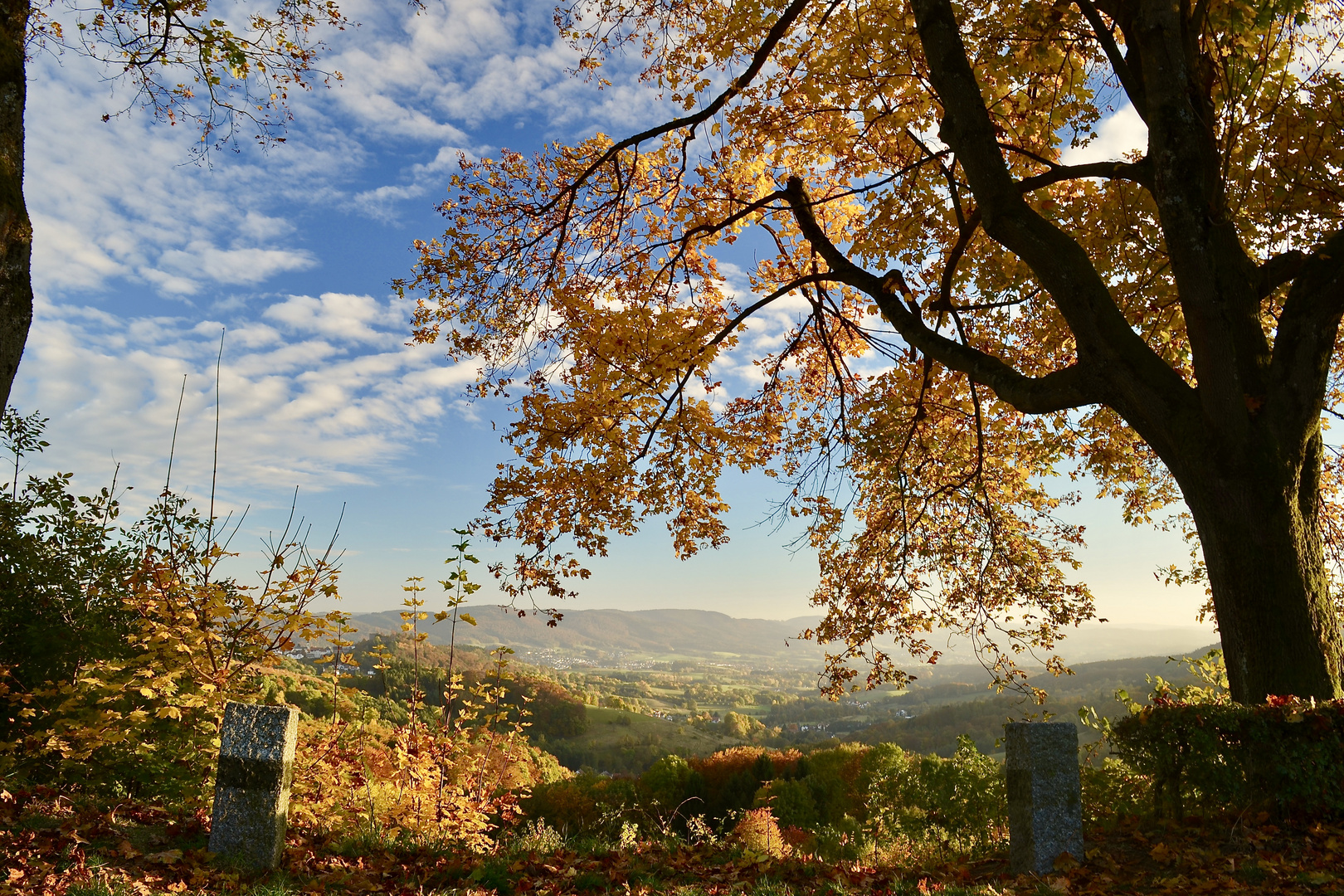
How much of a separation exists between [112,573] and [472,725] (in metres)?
4.93

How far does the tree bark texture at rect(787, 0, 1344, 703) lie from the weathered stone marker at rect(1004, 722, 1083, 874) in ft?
5.76

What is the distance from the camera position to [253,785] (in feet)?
16.0

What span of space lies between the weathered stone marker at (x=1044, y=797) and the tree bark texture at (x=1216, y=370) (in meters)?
1.76

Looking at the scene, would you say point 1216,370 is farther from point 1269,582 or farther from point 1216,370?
point 1269,582

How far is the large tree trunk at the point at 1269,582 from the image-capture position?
17.3 feet

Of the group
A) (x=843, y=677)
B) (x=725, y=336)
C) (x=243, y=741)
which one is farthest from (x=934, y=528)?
(x=243, y=741)

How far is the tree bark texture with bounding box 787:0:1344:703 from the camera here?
5367 millimetres

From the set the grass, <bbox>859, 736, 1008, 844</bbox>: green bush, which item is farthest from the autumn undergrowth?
the grass

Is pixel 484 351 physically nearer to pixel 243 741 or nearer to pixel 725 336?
pixel 725 336

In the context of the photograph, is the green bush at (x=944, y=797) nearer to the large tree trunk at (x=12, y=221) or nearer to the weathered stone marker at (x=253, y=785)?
the weathered stone marker at (x=253, y=785)

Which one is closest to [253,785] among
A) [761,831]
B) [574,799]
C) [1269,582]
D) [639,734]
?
[1269,582]

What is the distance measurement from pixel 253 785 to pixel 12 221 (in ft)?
12.7

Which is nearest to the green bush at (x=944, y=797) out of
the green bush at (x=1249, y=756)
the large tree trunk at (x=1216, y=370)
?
the green bush at (x=1249, y=756)

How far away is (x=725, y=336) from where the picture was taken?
337 inches
